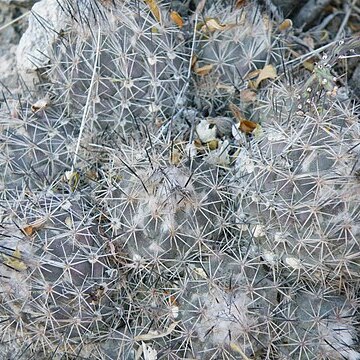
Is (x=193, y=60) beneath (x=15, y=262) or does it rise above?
above

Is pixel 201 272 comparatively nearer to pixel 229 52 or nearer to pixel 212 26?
pixel 229 52

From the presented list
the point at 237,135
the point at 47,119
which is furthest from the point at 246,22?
the point at 47,119

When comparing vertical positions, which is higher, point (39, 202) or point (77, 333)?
point (39, 202)

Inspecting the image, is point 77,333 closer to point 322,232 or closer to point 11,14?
point 322,232

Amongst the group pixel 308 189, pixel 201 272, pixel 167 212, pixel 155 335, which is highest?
pixel 308 189

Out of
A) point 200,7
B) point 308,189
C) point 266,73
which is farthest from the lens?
point 200,7

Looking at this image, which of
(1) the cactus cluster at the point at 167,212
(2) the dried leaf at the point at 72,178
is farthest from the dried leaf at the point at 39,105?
(2) the dried leaf at the point at 72,178

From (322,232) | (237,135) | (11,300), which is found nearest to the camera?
(322,232)

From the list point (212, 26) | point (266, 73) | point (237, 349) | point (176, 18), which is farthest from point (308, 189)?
point (176, 18)
